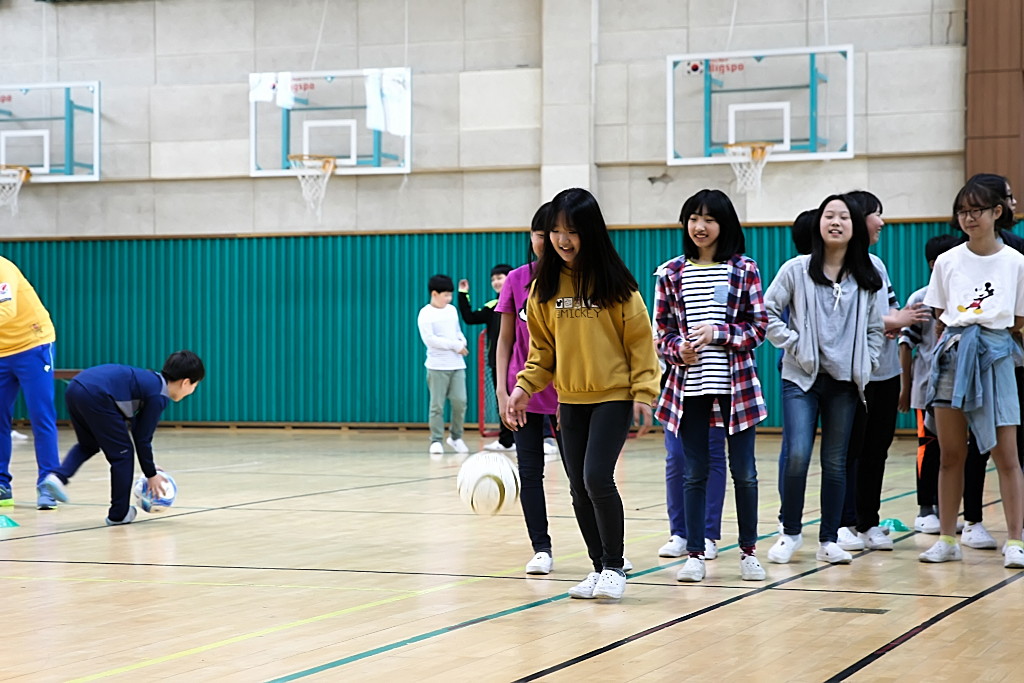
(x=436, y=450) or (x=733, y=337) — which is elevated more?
(x=733, y=337)

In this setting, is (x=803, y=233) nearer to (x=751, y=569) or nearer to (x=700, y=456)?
(x=700, y=456)

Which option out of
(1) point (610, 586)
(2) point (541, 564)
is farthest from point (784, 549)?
(1) point (610, 586)

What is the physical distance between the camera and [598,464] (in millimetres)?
4832

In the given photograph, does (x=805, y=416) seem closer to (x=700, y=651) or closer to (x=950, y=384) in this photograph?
(x=950, y=384)

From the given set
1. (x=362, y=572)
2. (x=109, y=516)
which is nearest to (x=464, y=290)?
(x=109, y=516)

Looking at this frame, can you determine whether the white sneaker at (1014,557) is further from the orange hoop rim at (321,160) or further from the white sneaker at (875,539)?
the orange hoop rim at (321,160)

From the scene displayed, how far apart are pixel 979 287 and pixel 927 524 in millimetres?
1730

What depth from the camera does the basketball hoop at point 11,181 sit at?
16734 mm

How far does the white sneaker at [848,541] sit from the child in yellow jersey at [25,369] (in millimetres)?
4901

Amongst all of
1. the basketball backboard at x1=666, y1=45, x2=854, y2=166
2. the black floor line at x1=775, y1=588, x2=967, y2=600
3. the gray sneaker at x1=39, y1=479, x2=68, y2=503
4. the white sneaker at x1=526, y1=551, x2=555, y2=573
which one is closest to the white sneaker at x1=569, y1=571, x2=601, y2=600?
the white sneaker at x1=526, y1=551, x2=555, y2=573

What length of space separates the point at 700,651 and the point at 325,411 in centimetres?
1340

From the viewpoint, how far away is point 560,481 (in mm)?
10062

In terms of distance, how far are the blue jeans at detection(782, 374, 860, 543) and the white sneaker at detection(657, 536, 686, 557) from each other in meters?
0.56

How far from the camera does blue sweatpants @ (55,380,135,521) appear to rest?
23.6ft
